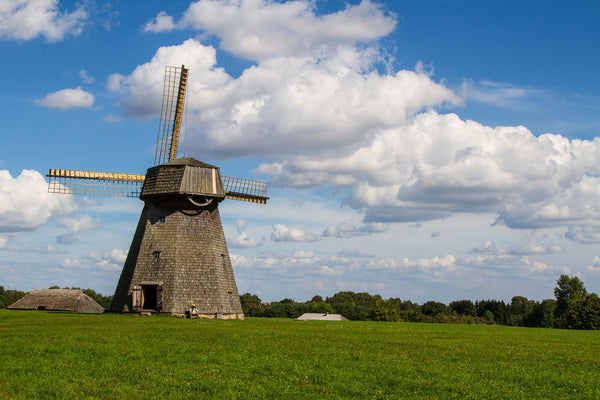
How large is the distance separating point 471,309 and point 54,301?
115 meters

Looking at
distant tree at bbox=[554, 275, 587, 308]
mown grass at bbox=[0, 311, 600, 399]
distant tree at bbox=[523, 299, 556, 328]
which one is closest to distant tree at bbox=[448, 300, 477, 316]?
distant tree at bbox=[523, 299, 556, 328]

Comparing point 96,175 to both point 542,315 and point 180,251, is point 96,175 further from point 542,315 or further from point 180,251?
point 542,315

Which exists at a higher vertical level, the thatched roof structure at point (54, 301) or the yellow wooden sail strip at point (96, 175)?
the yellow wooden sail strip at point (96, 175)

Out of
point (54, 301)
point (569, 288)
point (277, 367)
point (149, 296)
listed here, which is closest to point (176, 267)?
point (149, 296)

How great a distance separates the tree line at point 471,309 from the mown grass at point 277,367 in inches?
2188

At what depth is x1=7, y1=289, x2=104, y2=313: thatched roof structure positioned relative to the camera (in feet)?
193

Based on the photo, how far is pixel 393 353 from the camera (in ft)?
63.8

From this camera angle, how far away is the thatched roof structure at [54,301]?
58784 mm

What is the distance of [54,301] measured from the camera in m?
59.9

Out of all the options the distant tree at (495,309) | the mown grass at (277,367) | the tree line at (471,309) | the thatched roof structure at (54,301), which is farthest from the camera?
the distant tree at (495,309)

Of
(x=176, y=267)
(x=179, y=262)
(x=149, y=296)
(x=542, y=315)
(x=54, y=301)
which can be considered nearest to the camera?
(x=176, y=267)

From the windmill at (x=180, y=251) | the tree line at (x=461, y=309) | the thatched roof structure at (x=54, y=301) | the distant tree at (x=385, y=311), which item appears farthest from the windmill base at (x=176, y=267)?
the distant tree at (x=385, y=311)

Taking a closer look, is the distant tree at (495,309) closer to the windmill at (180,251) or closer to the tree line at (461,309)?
the tree line at (461,309)

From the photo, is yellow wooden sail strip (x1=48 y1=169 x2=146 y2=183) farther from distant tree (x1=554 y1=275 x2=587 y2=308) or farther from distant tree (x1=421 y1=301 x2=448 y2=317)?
distant tree (x1=421 y1=301 x2=448 y2=317)
